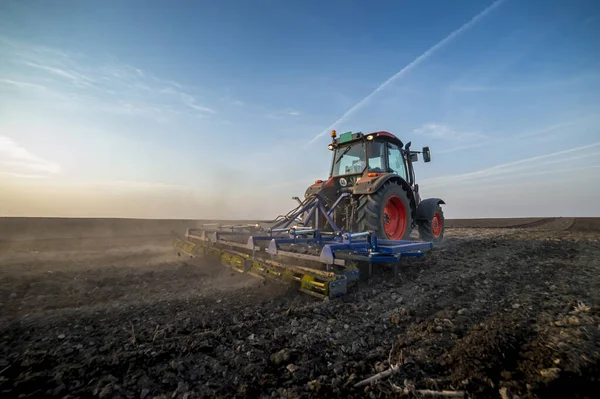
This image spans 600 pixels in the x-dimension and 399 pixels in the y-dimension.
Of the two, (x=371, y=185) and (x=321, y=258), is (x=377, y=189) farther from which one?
Answer: (x=321, y=258)

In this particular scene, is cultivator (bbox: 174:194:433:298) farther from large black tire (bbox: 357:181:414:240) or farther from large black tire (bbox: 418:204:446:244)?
large black tire (bbox: 418:204:446:244)

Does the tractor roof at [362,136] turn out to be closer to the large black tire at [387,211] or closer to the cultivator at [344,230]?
the cultivator at [344,230]

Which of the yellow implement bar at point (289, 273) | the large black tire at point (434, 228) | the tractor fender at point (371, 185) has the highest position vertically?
the tractor fender at point (371, 185)

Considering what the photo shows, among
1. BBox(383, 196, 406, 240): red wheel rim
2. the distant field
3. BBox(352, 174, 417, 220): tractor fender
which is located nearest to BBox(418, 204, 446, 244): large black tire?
BBox(383, 196, 406, 240): red wheel rim

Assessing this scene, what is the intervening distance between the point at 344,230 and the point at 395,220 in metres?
1.27

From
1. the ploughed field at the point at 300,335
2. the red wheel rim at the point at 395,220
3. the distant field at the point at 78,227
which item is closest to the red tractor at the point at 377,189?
the red wheel rim at the point at 395,220

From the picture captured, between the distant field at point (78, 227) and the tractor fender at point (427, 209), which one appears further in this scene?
the distant field at point (78, 227)

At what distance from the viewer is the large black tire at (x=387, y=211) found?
4656mm

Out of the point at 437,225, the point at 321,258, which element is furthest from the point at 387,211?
the point at 321,258

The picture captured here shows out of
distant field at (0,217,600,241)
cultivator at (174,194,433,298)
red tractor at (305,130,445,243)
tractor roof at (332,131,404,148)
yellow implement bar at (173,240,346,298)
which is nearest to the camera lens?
yellow implement bar at (173,240,346,298)

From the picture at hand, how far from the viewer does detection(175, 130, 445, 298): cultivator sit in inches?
131

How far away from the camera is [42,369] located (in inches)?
68.4

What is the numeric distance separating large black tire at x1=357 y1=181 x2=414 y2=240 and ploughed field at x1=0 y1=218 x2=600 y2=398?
3.17 ft

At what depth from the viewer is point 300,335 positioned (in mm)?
2229
